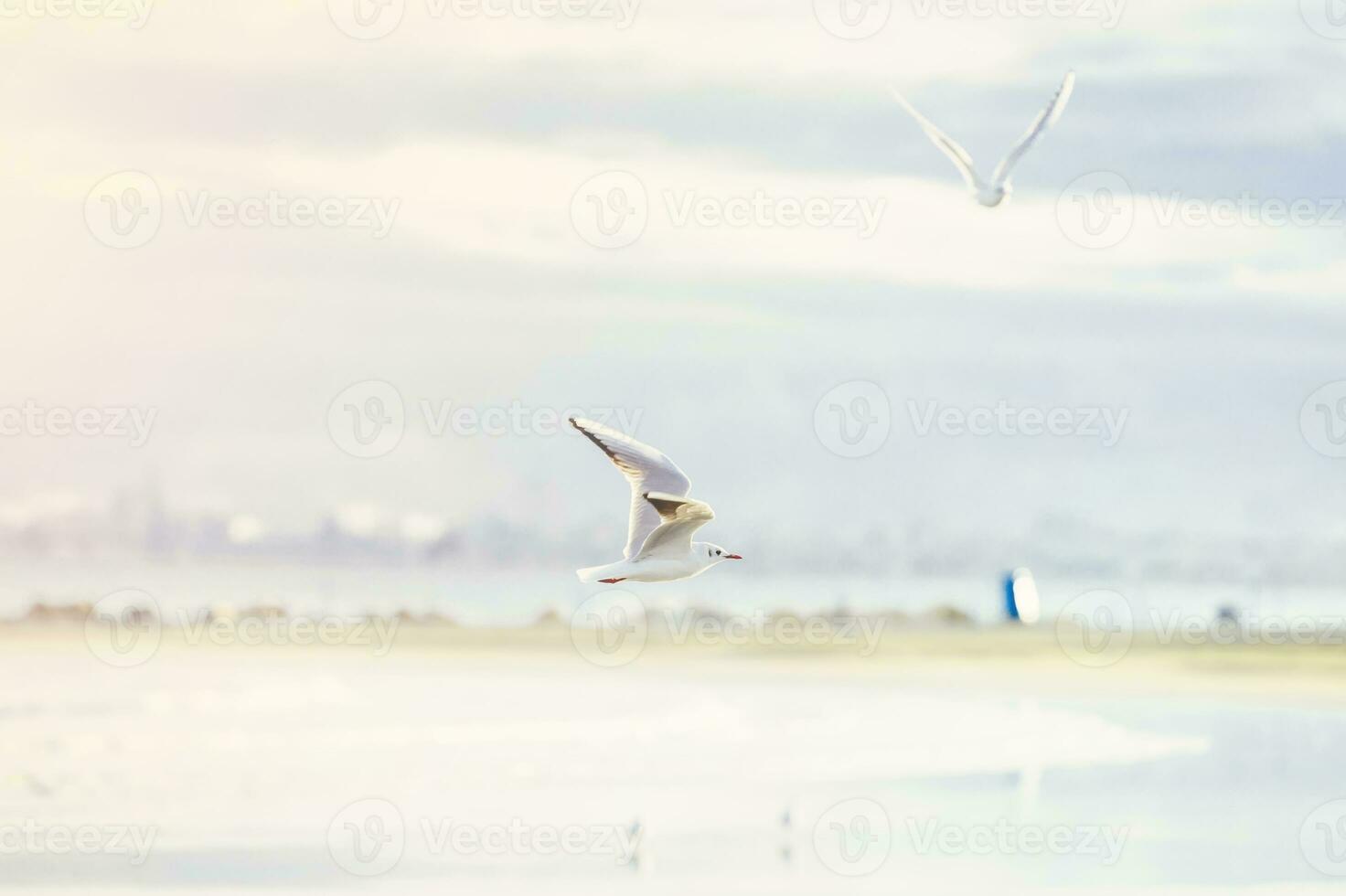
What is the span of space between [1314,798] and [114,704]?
47.5 feet

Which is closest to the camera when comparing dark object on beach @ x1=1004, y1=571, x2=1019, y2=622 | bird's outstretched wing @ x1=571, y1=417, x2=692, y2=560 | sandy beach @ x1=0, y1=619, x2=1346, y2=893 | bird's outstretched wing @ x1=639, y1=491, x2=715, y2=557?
bird's outstretched wing @ x1=571, y1=417, x2=692, y2=560

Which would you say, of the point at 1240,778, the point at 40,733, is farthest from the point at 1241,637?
the point at 40,733

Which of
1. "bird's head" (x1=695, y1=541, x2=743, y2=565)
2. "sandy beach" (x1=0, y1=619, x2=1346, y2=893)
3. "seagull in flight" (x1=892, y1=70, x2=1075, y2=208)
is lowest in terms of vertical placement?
"sandy beach" (x1=0, y1=619, x2=1346, y2=893)

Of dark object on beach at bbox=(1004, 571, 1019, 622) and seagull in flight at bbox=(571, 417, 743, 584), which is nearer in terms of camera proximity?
seagull in flight at bbox=(571, 417, 743, 584)

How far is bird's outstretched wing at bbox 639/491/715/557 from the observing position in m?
14.5

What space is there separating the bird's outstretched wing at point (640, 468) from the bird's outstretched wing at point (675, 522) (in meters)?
0.06

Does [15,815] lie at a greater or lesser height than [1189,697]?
lesser

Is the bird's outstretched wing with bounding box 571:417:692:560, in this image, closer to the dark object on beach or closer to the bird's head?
the bird's head

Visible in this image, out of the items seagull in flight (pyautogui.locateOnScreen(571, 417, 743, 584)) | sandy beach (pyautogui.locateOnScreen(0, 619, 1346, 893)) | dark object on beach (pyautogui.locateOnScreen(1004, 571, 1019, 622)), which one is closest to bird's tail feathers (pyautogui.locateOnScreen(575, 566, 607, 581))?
seagull in flight (pyautogui.locateOnScreen(571, 417, 743, 584))

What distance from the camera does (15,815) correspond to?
56.5 feet

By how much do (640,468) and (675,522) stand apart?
651 mm

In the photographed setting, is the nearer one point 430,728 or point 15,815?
point 15,815

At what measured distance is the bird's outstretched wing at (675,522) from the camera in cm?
1449

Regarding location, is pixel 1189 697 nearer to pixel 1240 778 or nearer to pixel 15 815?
pixel 1240 778
